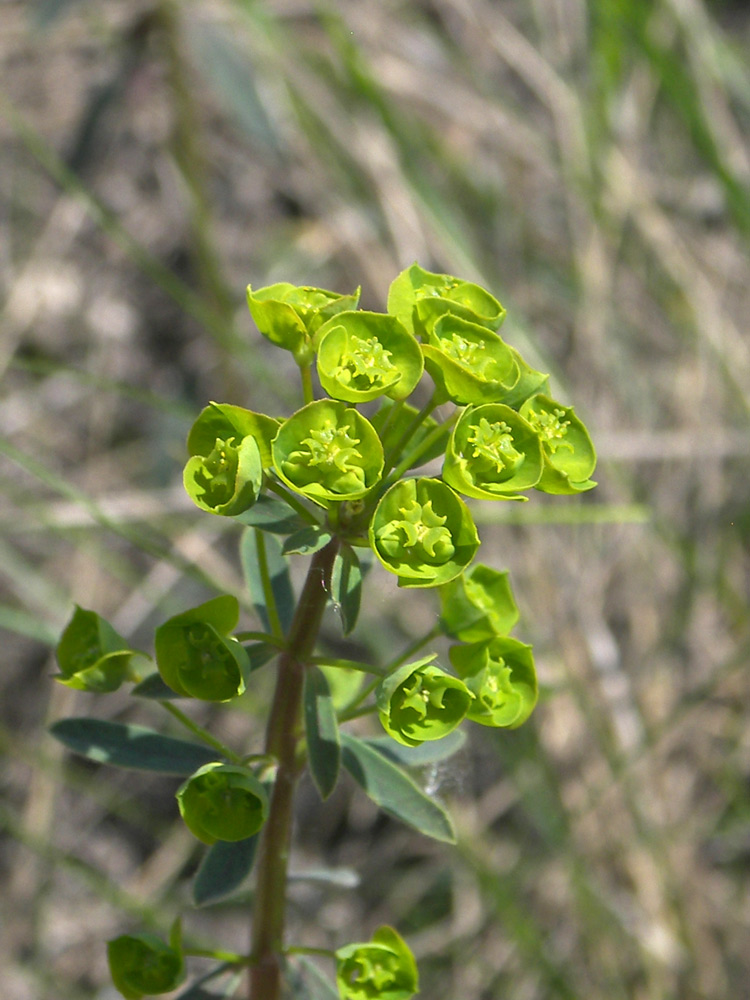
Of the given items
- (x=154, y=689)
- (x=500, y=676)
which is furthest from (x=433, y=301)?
(x=154, y=689)

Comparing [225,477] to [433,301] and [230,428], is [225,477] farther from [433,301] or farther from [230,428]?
[433,301]

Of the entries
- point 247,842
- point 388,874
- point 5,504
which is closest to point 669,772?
point 388,874

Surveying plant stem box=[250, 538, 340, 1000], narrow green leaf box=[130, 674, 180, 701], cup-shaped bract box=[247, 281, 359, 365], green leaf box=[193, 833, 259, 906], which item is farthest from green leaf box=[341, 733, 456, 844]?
cup-shaped bract box=[247, 281, 359, 365]

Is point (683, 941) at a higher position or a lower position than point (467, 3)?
lower

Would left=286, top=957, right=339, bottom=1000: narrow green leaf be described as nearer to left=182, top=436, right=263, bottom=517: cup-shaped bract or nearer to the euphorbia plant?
the euphorbia plant

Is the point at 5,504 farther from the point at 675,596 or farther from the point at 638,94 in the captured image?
the point at 638,94

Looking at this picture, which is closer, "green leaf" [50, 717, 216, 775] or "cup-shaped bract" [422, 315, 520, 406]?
"cup-shaped bract" [422, 315, 520, 406]

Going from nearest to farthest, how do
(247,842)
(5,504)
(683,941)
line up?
(247,842)
(683,941)
(5,504)
